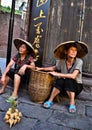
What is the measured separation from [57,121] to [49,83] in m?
0.99

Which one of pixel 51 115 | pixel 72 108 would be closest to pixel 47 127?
pixel 51 115

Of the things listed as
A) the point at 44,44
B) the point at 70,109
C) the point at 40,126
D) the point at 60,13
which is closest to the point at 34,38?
the point at 44,44

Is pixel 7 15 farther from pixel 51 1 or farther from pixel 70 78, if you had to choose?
pixel 70 78

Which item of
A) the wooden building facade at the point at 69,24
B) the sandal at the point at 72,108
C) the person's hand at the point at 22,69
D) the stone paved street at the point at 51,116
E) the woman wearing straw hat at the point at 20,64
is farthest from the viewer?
the wooden building facade at the point at 69,24

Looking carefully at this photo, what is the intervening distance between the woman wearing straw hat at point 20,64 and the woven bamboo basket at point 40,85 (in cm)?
30

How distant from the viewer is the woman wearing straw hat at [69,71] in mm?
5270

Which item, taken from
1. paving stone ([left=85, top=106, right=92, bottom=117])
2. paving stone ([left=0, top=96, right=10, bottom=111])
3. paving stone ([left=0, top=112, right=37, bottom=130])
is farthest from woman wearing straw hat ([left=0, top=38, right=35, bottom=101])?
paving stone ([left=85, top=106, right=92, bottom=117])

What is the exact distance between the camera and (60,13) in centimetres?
622

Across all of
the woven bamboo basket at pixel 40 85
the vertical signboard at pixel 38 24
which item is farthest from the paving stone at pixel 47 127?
the vertical signboard at pixel 38 24

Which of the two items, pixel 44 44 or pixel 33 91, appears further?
pixel 44 44

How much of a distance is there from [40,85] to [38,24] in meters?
1.40

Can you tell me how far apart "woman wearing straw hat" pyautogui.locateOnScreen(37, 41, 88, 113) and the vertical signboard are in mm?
626

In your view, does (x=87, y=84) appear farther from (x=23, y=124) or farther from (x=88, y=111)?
(x=23, y=124)

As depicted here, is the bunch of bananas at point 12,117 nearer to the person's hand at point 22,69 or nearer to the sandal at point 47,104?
the sandal at point 47,104
